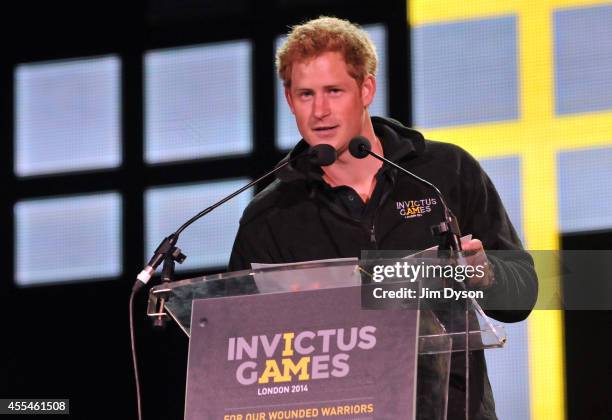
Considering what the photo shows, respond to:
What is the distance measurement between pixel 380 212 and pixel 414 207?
9 cm

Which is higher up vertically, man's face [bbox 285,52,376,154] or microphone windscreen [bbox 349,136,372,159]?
man's face [bbox 285,52,376,154]

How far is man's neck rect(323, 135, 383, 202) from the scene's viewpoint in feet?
9.50

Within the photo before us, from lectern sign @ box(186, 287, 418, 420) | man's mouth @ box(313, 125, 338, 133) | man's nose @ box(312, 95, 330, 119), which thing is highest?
man's nose @ box(312, 95, 330, 119)

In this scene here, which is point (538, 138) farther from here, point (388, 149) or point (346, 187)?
point (346, 187)

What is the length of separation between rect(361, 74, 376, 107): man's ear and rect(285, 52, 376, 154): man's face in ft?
0.14

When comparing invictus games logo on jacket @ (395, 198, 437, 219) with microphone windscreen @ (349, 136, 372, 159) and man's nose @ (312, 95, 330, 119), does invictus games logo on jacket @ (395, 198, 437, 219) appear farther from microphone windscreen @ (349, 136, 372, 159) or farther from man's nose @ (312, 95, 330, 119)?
microphone windscreen @ (349, 136, 372, 159)

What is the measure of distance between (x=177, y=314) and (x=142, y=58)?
238 centimetres

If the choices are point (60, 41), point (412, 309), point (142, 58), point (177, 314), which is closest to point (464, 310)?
point (412, 309)

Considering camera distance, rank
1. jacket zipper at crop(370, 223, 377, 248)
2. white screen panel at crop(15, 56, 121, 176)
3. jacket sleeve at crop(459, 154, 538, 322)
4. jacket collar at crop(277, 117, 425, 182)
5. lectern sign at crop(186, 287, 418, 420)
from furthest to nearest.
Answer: white screen panel at crop(15, 56, 121, 176)
jacket collar at crop(277, 117, 425, 182)
jacket zipper at crop(370, 223, 377, 248)
jacket sleeve at crop(459, 154, 538, 322)
lectern sign at crop(186, 287, 418, 420)

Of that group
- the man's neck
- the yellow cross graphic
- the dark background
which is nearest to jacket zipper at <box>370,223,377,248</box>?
the man's neck

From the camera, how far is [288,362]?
1928 mm

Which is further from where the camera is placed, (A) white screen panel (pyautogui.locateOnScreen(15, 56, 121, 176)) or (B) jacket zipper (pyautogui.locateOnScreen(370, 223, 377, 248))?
(A) white screen panel (pyautogui.locateOnScreen(15, 56, 121, 176))

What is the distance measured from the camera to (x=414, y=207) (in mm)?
2807

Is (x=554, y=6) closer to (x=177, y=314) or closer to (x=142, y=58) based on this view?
(x=142, y=58)
